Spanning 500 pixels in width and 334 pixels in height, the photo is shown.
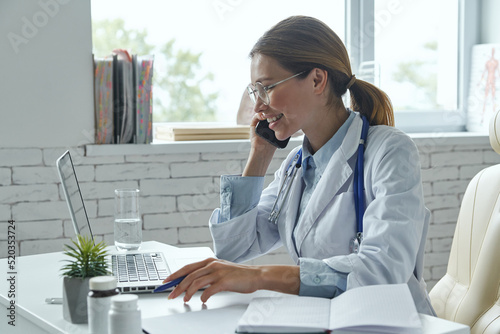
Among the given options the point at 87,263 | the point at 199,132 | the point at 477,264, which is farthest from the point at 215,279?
the point at 199,132

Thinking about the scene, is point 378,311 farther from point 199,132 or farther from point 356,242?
point 199,132

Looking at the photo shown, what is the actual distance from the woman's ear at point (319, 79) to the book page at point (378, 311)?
2.28 ft

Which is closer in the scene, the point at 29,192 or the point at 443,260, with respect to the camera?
the point at 29,192

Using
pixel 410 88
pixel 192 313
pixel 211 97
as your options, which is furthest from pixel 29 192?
pixel 410 88

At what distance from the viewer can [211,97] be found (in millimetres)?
2768

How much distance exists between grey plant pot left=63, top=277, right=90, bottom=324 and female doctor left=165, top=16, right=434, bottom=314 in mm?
199

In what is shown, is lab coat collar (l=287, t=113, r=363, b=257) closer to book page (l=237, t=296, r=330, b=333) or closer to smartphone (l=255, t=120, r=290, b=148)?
smartphone (l=255, t=120, r=290, b=148)

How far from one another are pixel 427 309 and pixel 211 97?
1.52 m

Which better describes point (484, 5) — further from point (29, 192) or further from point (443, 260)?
point (29, 192)

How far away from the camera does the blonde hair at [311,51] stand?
1651 millimetres

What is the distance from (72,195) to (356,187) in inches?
27.8

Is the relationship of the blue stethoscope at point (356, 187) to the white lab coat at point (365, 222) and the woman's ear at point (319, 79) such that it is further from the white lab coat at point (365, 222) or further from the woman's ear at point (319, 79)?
the woman's ear at point (319, 79)

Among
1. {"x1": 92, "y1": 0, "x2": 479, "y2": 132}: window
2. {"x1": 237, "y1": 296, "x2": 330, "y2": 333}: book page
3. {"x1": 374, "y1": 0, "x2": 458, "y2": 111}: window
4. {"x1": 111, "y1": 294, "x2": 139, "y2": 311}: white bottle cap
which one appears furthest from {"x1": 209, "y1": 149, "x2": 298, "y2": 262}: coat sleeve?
{"x1": 374, "y1": 0, "x2": 458, "y2": 111}: window

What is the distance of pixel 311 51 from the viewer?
1.66 meters
